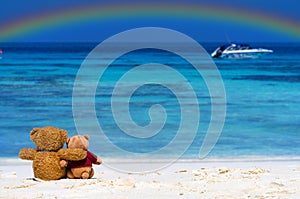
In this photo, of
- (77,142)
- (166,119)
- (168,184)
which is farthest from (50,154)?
(166,119)

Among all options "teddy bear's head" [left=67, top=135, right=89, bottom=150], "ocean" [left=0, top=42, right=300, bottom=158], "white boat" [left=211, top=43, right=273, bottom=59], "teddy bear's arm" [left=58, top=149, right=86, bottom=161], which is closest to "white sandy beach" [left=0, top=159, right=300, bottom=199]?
"teddy bear's arm" [left=58, top=149, right=86, bottom=161]

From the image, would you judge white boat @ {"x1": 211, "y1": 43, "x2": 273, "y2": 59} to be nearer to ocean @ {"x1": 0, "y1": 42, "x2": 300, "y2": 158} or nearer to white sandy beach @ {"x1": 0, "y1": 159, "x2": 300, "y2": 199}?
ocean @ {"x1": 0, "y1": 42, "x2": 300, "y2": 158}

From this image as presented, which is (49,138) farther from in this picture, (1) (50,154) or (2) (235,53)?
(2) (235,53)

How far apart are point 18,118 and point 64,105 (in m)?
2.97

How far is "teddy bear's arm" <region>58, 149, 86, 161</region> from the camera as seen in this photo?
5.41 metres

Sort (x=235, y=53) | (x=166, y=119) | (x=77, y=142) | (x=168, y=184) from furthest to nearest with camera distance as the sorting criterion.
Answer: (x=235, y=53) < (x=166, y=119) < (x=77, y=142) < (x=168, y=184)

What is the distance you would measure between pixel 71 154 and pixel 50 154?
0.69 feet

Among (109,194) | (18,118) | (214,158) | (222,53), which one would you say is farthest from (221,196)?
(222,53)

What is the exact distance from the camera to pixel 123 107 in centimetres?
1456

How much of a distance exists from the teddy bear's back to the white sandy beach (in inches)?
3.6

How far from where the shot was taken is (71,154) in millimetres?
5414

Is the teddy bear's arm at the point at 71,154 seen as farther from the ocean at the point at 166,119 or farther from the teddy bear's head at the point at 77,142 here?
the ocean at the point at 166,119

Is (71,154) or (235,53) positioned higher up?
(235,53)

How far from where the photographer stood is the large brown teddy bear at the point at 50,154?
5.43 m
